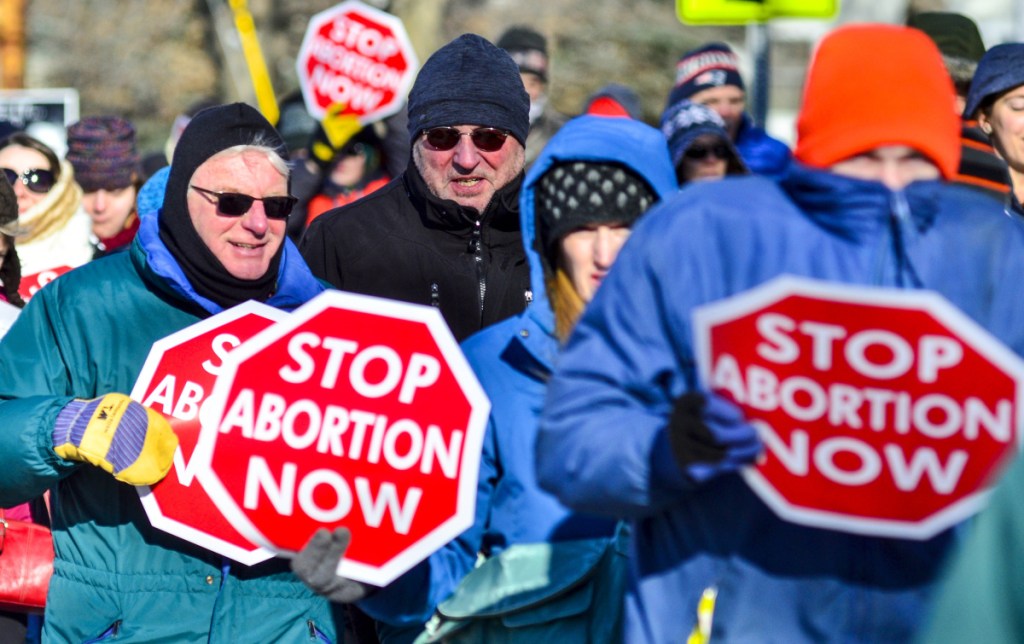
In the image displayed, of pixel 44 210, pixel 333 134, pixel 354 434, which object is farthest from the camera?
pixel 333 134

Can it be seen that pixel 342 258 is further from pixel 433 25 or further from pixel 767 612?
pixel 433 25

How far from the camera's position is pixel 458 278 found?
17.3 ft

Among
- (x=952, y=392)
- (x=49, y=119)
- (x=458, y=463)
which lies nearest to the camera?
(x=952, y=392)

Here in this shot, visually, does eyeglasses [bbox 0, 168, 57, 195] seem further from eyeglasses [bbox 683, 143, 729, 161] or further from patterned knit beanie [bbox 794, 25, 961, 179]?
patterned knit beanie [bbox 794, 25, 961, 179]

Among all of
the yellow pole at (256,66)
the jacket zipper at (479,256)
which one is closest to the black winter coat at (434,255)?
the jacket zipper at (479,256)

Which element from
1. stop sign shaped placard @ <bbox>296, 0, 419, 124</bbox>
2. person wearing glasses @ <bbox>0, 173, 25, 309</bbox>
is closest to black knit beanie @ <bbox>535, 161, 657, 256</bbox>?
person wearing glasses @ <bbox>0, 173, 25, 309</bbox>

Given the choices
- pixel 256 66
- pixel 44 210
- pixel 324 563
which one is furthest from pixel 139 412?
pixel 256 66

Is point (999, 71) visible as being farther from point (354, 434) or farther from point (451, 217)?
point (354, 434)

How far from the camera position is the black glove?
257 centimetres

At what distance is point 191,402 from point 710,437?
6.47ft

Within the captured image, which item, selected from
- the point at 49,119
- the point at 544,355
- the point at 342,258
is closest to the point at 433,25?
the point at 49,119

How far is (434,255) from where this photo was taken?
17.5ft

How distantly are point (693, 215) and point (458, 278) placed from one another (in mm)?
2542

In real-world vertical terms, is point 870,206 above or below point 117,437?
above
